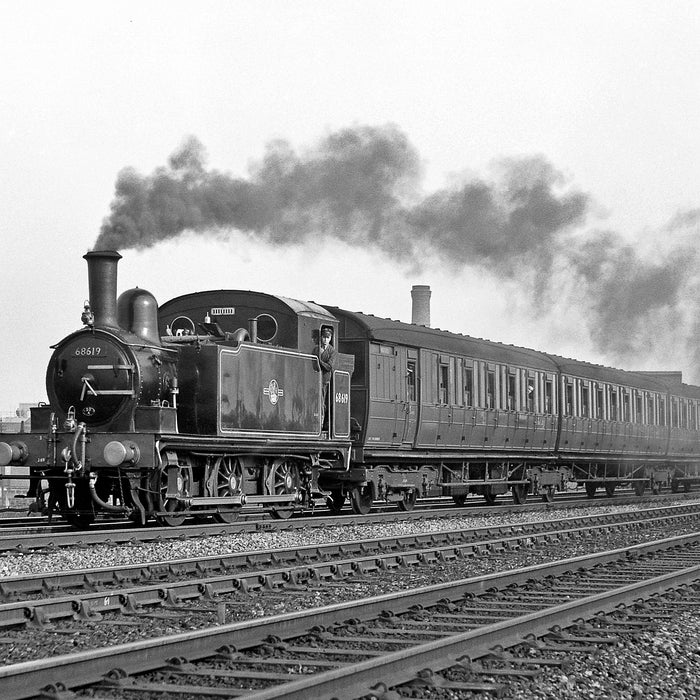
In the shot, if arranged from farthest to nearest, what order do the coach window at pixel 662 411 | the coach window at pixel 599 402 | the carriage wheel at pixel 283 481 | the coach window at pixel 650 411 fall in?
the coach window at pixel 662 411
the coach window at pixel 650 411
the coach window at pixel 599 402
the carriage wheel at pixel 283 481

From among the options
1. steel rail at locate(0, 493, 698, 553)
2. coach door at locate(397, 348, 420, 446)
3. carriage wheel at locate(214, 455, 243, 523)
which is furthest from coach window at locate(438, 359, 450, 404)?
carriage wheel at locate(214, 455, 243, 523)

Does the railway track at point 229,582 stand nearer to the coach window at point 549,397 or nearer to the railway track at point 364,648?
the railway track at point 364,648

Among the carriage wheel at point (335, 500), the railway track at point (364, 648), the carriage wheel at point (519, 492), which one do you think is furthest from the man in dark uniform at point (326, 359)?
the carriage wheel at point (519, 492)

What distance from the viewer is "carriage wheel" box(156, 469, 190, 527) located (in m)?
14.1

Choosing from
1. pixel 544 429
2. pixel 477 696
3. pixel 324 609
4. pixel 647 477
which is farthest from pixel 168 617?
pixel 647 477

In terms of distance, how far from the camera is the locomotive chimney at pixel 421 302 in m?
42.9

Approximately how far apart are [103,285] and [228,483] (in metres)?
3.22

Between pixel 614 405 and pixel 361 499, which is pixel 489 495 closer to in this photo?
pixel 361 499

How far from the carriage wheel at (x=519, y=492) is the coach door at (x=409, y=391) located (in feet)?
17.0

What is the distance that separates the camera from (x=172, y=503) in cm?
1441

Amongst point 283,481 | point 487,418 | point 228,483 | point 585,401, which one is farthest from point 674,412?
point 228,483

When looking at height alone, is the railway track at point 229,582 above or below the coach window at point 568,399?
below

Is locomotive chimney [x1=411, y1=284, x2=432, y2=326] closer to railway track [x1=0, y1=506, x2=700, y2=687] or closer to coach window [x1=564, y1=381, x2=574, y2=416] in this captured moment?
coach window [x1=564, y1=381, x2=574, y2=416]

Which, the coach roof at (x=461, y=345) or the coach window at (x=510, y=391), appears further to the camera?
the coach window at (x=510, y=391)
